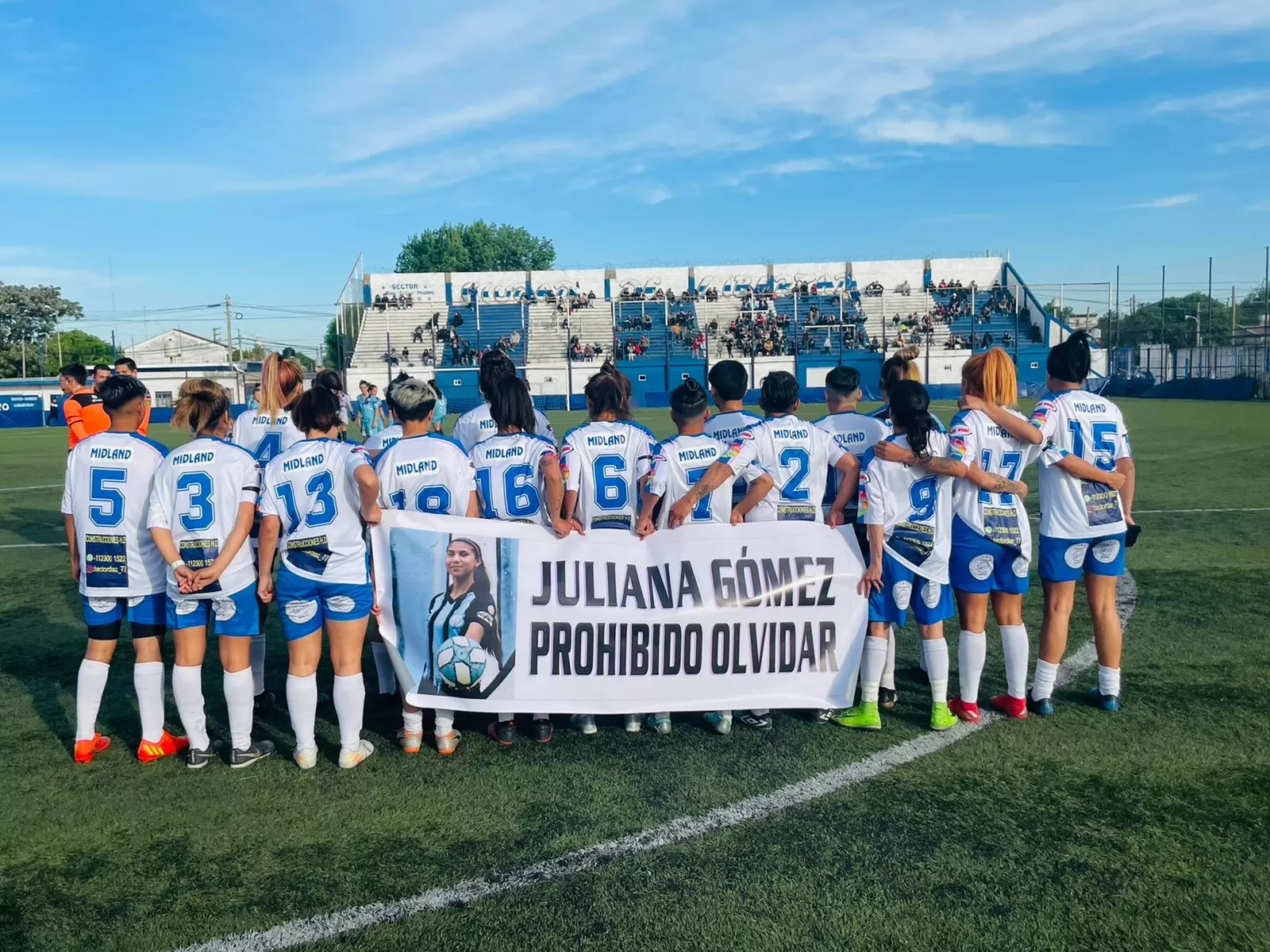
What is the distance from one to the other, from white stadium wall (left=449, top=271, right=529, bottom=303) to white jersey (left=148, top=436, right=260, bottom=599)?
2065 inches

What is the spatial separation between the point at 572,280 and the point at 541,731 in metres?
52.8

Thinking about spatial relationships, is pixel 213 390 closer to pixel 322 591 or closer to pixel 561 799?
pixel 322 591

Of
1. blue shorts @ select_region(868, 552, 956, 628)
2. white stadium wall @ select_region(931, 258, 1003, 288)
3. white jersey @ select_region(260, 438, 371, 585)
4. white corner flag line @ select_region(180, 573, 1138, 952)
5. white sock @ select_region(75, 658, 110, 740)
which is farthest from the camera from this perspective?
white stadium wall @ select_region(931, 258, 1003, 288)

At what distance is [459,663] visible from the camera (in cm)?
460

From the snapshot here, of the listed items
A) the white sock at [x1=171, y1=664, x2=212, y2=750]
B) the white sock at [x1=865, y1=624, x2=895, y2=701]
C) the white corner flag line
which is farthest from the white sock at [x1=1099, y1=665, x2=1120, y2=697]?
the white sock at [x1=171, y1=664, x2=212, y2=750]

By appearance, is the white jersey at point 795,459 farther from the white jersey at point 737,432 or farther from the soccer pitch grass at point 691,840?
the soccer pitch grass at point 691,840

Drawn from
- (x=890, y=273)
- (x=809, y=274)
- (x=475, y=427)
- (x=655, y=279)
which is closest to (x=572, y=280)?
(x=655, y=279)

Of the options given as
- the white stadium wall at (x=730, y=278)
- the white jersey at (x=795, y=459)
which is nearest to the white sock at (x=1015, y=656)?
the white jersey at (x=795, y=459)

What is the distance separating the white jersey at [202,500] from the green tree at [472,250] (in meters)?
74.9

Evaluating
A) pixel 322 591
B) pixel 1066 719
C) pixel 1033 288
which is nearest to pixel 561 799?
pixel 322 591

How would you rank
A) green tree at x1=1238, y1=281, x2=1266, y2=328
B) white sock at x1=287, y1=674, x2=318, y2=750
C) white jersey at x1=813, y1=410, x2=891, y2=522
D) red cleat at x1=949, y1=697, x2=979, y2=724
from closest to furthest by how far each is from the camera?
white sock at x1=287, y1=674, x2=318, y2=750 < red cleat at x1=949, y1=697, x2=979, y2=724 < white jersey at x1=813, y1=410, x2=891, y2=522 < green tree at x1=1238, y1=281, x2=1266, y2=328

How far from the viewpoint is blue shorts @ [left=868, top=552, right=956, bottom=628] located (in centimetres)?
474

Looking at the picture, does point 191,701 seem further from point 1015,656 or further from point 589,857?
point 1015,656

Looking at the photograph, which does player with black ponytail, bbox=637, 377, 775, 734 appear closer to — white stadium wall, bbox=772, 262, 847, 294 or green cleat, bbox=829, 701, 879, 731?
green cleat, bbox=829, 701, 879, 731
